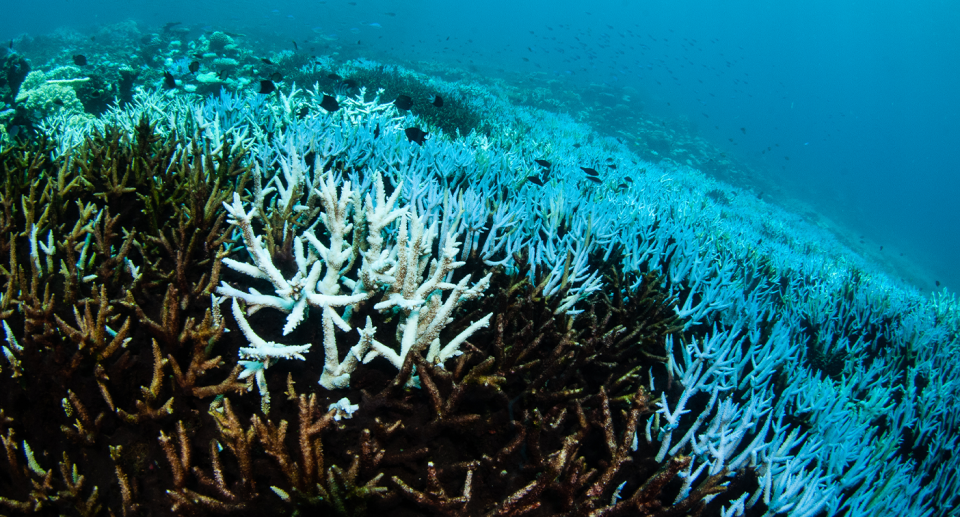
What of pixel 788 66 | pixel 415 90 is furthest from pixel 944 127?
pixel 415 90

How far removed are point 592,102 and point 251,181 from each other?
110 ft

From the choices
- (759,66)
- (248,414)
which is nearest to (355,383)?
(248,414)

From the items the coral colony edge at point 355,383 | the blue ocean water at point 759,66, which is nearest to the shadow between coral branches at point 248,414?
the coral colony edge at point 355,383

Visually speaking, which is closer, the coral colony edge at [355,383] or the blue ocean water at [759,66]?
the coral colony edge at [355,383]

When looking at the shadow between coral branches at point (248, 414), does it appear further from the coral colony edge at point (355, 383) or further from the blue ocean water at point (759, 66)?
the blue ocean water at point (759, 66)

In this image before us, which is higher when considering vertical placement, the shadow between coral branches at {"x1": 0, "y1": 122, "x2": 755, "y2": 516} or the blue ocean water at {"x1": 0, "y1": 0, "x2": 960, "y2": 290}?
the blue ocean water at {"x1": 0, "y1": 0, "x2": 960, "y2": 290}

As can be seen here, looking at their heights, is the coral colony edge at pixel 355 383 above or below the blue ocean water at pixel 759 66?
below

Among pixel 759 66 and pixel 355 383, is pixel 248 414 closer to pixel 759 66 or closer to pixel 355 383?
pixel 355 383

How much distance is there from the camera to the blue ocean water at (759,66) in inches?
1570

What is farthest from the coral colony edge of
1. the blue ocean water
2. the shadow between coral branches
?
the blue ocean water

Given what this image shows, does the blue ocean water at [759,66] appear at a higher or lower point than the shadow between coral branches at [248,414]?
higher

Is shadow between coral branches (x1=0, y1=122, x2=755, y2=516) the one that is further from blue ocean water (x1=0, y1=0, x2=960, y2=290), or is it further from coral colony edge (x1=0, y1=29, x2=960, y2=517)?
blue ocean water (x1=0, y1=0, x2=960, y2=290)

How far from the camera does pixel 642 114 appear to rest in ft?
105

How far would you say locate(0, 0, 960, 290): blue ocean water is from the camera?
39.9 meters
